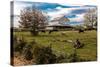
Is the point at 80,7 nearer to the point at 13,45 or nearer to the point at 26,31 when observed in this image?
the point at 26,31

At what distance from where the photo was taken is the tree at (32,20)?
2.18 m

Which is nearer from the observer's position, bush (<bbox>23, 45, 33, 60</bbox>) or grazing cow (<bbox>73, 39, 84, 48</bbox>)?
bush (<bbox>23, 45, 33, 60</bbox>)

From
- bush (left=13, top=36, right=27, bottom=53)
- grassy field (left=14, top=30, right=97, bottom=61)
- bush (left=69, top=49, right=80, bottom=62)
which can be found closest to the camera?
bush (left=13, top=36, right=27, bottom=53)

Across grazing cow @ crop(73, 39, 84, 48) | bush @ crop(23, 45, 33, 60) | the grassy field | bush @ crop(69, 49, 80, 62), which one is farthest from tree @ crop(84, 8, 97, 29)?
bush @ crop(23, 45, 33, 60)

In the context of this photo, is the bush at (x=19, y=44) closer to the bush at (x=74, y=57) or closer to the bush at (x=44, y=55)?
the bush at (x=44, y=55)

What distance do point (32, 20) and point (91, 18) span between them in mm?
762

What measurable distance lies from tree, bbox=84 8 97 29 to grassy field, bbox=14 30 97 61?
9 cm

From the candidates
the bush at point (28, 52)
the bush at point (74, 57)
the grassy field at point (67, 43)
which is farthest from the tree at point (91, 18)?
the bush at point (28, 52)

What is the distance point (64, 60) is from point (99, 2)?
865mm

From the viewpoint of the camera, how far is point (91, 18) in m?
2.48

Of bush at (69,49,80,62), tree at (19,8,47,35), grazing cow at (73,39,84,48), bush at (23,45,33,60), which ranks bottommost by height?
bush at (69,49,80,62)

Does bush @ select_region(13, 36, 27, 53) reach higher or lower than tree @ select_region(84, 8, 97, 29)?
lower

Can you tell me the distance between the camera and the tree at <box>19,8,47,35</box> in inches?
85.9

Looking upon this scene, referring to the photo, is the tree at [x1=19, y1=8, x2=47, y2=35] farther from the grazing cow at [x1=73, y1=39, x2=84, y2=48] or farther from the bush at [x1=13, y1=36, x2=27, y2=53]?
the grazing cow at [x1=73, y1=39, x2=84, y2=48]
